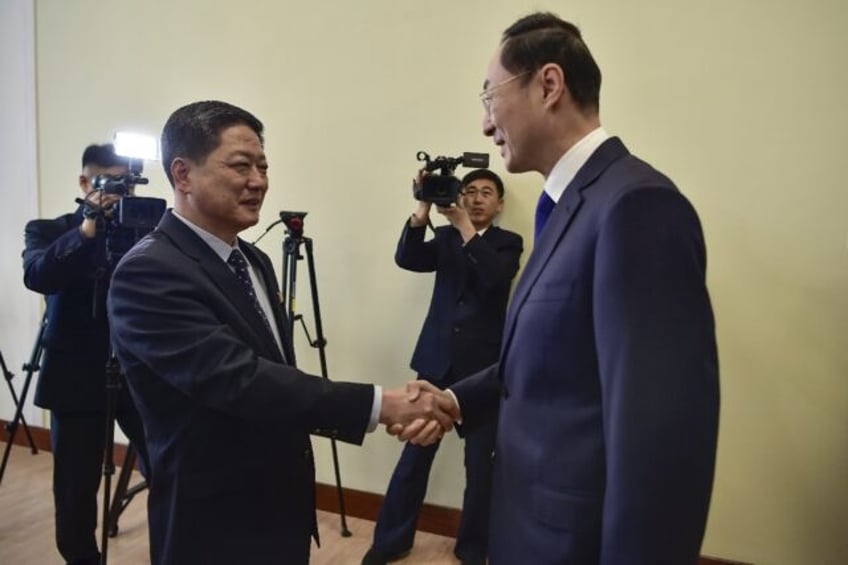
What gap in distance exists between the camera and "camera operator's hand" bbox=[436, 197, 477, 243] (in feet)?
7.41

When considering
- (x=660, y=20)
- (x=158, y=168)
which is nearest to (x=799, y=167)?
(x=660, y=20)

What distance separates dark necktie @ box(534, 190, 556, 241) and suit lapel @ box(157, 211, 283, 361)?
25.9 inches

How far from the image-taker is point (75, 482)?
208 centimetres

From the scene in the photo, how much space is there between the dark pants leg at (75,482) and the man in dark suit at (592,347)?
5.80 feet

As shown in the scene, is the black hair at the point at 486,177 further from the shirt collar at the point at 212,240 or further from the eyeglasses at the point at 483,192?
A: the shirt collar at the point at 212,240

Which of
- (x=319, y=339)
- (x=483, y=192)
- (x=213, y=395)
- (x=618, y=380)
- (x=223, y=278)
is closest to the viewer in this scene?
(x=618, y=380)

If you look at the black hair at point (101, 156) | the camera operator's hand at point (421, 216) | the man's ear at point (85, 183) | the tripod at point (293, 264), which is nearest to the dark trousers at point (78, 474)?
the tripod at point (293, 264)

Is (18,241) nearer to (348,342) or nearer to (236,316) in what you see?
(348,342)

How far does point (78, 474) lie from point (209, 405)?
142cm

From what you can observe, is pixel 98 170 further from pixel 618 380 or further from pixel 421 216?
pixel 618 380

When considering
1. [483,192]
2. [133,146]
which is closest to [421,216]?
[483,192]

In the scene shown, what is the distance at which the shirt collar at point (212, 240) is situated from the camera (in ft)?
4.21

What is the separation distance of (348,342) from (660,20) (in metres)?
2.05

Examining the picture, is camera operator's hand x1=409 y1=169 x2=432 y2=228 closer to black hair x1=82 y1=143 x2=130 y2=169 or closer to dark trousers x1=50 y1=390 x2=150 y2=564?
black hair x1=82 y1=143 x2=130 y2=169
